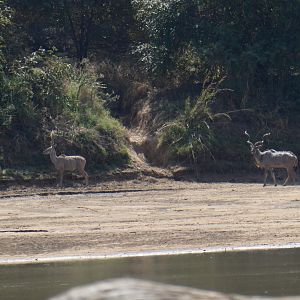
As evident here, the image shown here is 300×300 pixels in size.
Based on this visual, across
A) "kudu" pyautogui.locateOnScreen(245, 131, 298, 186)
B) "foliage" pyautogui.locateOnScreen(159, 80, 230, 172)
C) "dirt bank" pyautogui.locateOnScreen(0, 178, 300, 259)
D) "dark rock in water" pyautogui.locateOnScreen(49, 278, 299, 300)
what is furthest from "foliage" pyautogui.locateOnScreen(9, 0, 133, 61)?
"dark rock in water" pyautogui.locateOnScreen(49, 278, 299, 300)

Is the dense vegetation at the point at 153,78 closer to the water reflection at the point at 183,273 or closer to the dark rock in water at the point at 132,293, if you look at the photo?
the water reflection at the point at 183,273

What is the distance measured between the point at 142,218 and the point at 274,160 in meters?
7.68

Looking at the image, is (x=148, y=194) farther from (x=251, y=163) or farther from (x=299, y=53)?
(x=299, y=53)

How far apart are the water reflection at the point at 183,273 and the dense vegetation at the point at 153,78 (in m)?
10.7

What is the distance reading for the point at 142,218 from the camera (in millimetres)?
16922

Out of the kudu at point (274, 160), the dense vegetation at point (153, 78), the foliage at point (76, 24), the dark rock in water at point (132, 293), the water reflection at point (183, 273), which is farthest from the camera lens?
the foliage at point (76, 24)

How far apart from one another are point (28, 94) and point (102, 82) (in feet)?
14.6

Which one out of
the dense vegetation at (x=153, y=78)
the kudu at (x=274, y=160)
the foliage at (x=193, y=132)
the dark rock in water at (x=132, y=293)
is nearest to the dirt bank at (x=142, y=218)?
the kudu at (x=274, y=160)

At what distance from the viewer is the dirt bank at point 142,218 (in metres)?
14.3

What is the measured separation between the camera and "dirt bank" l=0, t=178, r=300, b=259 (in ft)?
47.1

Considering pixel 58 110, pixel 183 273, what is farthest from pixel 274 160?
pixel 183 273

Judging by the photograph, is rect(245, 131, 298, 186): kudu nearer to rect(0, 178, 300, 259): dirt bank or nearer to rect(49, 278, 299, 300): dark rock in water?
rect(0, 178, 300, 259): dirt bank

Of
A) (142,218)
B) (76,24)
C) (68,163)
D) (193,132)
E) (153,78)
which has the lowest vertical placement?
(142,218)

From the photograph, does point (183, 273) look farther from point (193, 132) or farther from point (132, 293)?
point (193, 132)
